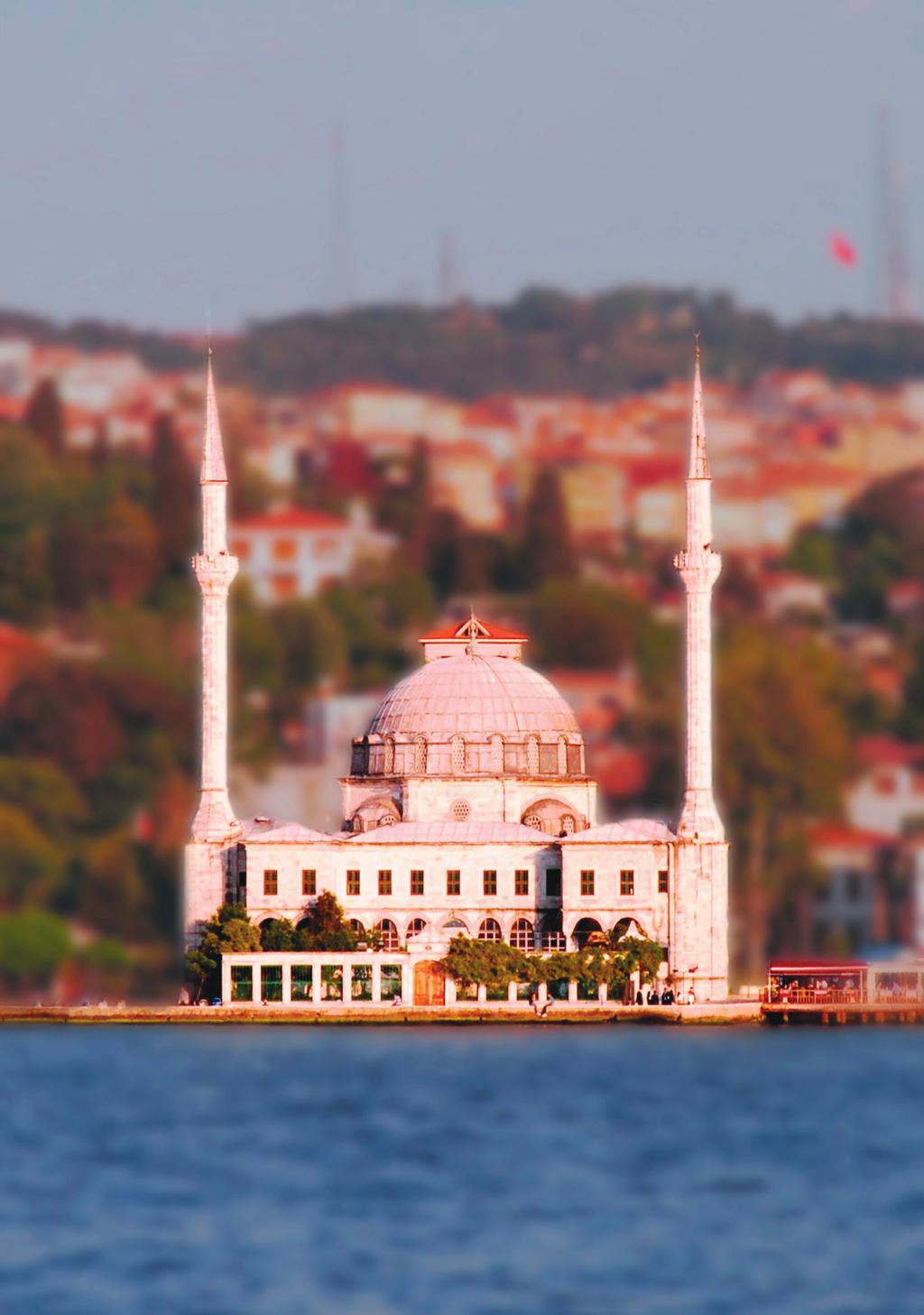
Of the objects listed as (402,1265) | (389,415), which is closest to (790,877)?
(389,415)

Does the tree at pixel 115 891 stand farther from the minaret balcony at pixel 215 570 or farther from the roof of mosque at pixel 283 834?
the minaret balcony at pixel 215 570

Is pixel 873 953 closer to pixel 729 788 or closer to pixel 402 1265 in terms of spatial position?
pixel 729 788

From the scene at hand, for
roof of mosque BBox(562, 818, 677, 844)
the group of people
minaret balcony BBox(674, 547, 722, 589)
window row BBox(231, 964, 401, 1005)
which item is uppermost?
minaret balcony BBox(674, 547, 722, 589)

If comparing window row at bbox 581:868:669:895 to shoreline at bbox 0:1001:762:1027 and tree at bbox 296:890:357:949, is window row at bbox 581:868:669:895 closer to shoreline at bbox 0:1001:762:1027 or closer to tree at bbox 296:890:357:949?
shoreline at bbox 0:1001:762:1027

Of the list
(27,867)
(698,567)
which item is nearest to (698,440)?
(698,567)

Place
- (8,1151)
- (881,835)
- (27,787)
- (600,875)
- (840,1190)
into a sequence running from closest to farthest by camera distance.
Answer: (840,1190) → (8,1151) → (881,835) → (27,787) → (600,875)

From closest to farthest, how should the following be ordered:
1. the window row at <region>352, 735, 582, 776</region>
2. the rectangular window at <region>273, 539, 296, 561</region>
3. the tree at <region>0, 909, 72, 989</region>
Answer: the tree at <region>0, 909, 72, 989</region> → the rectangular window at <region>273, 539, 296, 561</region> → the window row at <region>352, 735, 582, 776</region>

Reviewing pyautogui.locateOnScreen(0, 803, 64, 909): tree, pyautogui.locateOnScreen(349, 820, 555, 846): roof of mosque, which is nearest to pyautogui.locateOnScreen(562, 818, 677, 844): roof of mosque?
pyautogui.locateOnScreen(349, 820, 555, 846): roof of mosque

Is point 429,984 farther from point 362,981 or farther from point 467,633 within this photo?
point 467,633
